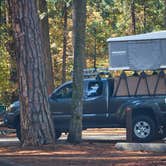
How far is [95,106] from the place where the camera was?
18.8m

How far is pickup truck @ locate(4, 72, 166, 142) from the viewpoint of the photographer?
57.8ft

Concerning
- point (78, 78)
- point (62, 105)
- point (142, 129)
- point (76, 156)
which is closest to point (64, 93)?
point (62, 105)

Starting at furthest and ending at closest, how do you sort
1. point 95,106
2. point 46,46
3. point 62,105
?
point 46,46 < point 62,105 < point 95,106

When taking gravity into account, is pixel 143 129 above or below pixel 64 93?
below

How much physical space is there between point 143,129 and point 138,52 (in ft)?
7.79

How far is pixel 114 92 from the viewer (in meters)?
18.6

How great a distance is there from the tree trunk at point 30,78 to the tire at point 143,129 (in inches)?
134

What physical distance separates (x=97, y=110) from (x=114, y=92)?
78 cm

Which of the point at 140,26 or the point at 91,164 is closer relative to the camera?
the point at 91,164

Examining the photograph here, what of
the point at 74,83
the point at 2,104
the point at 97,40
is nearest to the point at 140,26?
the point at 97,40

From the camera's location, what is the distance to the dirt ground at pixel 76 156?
11.7m

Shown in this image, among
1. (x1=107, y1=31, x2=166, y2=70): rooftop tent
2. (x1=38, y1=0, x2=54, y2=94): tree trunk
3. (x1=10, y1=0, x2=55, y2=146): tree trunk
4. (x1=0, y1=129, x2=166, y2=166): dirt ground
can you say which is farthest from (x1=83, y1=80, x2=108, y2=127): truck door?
(x1=38, y1=0, x2=54, y2=94): tree trunk

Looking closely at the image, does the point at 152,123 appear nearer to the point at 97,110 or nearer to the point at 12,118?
the point at 97,110

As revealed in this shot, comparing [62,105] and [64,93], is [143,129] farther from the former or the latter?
[64,93]
